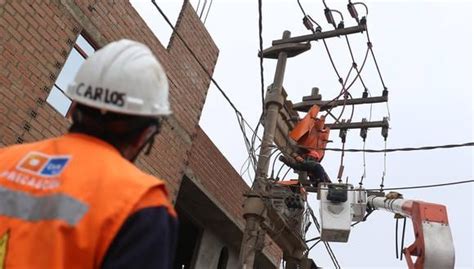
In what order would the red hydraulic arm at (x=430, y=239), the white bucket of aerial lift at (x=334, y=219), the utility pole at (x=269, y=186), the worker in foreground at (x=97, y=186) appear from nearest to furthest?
the worker in foreground at (x=97, y=186), the red hydraulic arm at (x=430, y=239), the utility pole at (x=269, y=186), the white bucket of aerial lift at (x=334, y=219)

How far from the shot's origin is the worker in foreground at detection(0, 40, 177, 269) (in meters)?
1.26

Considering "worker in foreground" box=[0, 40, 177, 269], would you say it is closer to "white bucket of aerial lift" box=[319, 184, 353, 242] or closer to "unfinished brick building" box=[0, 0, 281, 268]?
"unfinished brick building" box=[0, 0, 281, 268]

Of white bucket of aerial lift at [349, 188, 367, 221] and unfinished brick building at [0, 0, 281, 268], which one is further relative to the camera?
white bucket of aerial lift at [349, 188, 367, 221]

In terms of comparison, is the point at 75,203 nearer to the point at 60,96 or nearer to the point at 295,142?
the point at 60,96

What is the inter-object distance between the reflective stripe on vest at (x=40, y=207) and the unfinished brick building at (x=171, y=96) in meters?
4.88

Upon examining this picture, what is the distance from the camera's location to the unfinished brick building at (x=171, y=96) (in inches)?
238

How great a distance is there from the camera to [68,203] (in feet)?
4.27

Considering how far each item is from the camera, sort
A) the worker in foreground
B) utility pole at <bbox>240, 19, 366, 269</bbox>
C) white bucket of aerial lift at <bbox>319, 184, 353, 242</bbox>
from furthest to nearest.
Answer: white bucket of aerial lift at <bbox>319, 184, 353, 242</bbox> < utility pole at <bbox>240, 19, 366, 269</bbox> < the worker in foreground

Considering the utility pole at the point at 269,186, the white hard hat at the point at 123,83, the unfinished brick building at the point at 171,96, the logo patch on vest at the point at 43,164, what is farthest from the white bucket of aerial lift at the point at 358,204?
the logo patch on vest at the point at 43,164

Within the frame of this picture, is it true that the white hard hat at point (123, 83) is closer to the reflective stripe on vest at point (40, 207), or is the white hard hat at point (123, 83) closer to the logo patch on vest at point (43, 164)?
the logo patch on vest at point (43, 164)

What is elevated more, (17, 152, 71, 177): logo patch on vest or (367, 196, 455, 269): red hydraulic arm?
(367, 196, 455, 269): red hydraulic arm

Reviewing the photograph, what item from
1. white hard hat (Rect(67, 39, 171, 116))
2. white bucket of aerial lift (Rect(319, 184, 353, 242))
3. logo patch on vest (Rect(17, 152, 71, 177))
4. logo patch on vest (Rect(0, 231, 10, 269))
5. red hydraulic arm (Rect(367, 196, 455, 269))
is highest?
white bucket of aerial lift (Rect(319, 184, 353, 242))

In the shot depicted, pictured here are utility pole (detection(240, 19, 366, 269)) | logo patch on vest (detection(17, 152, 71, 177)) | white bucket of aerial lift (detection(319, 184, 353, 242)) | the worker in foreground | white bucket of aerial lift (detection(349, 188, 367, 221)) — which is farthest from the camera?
white bucket of aerial lift (detection(349, 188, 367, 221))

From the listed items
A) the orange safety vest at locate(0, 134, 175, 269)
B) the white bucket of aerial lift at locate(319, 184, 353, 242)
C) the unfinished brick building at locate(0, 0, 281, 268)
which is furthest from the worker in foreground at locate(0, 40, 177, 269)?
the white bucket of aerial lift at locate(319, 184, 353, 242)
